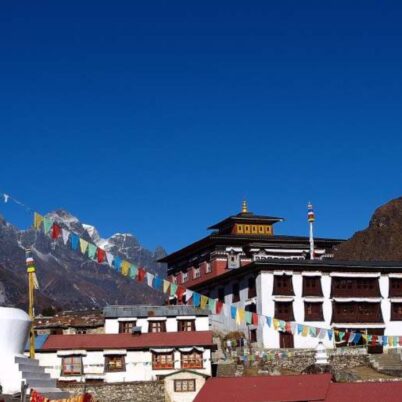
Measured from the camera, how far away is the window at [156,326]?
63000 mm

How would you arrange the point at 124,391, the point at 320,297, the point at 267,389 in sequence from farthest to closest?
the point at 320,297 → the point at 124,391 → the point at 267,389

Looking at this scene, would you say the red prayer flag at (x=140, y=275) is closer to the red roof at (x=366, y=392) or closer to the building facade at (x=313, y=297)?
the red roof at (x=366, y=392)

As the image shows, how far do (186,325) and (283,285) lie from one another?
1047 centimetres

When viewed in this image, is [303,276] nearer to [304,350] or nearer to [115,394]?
[304,350]

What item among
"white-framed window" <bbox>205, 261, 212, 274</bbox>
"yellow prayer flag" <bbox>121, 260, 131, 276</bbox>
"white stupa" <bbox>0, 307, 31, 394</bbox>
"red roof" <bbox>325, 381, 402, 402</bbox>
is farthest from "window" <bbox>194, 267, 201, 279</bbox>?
"white stupa" <bbox>0, 307, 31, 394</bbox>

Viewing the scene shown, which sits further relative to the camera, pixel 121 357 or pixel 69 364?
pixel 121 357

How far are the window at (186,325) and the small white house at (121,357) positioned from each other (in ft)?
10.2

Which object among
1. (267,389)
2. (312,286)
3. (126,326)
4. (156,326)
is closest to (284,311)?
(312,286)

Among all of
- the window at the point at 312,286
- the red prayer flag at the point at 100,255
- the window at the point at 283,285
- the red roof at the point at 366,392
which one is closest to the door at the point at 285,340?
the window at the point at 283,285

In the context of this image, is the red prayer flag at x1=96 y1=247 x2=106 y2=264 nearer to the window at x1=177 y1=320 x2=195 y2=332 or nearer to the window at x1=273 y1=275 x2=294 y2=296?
the window at x1=177 y1=320 x2=195 y2=332

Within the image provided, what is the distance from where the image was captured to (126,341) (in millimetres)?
59812

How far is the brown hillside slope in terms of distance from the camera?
119894mm

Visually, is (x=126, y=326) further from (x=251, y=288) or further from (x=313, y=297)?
(x=313, y=297)

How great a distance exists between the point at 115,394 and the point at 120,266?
453 inches
